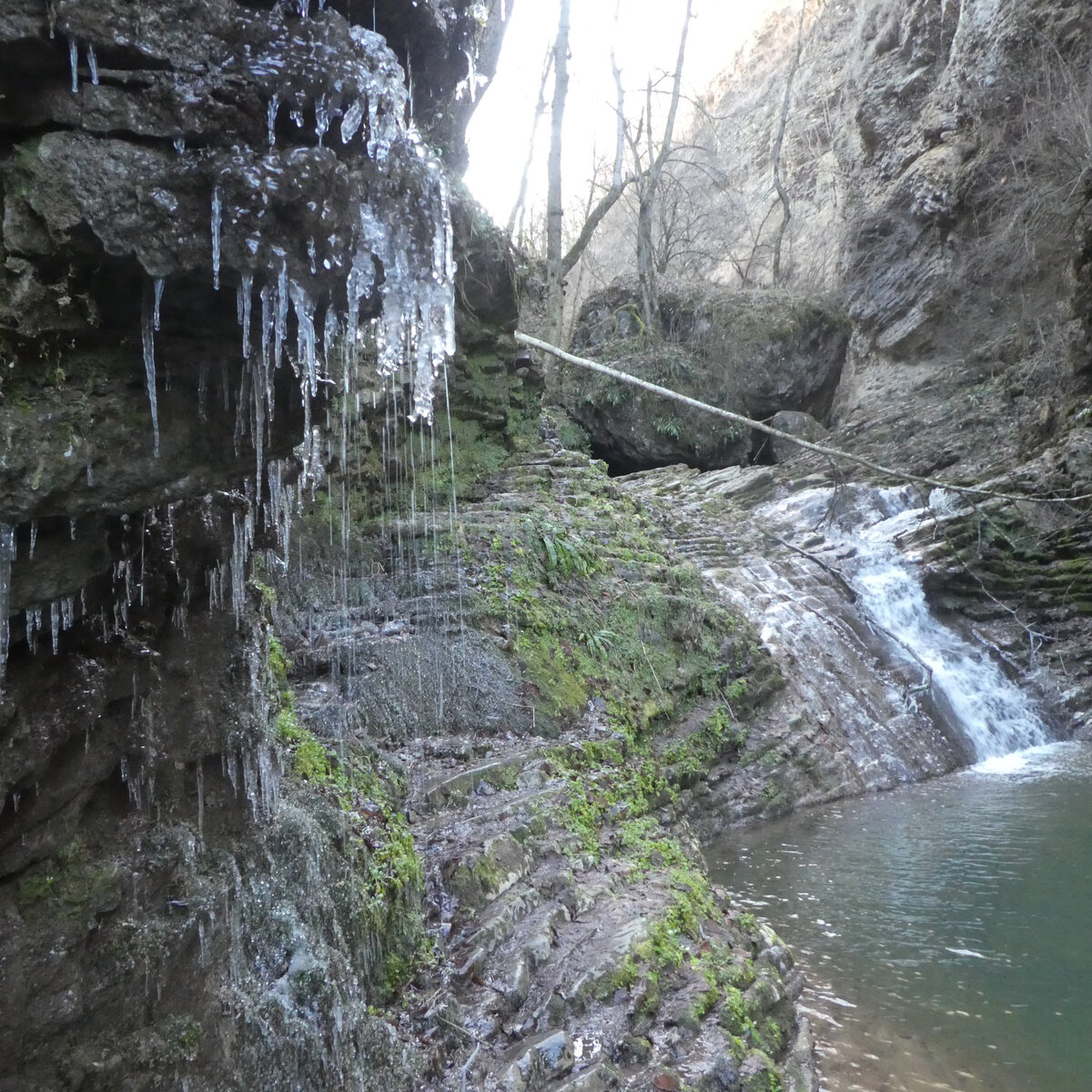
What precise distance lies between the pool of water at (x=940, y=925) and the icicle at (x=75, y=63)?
193 inches

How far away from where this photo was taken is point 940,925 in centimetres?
577

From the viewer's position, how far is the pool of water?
4.27 m

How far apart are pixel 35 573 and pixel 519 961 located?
2731 mm

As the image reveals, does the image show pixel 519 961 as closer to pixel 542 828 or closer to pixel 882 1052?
pixel 542 828

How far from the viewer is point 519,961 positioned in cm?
398

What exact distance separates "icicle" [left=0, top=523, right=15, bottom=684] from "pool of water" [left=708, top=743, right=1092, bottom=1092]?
4023 mm

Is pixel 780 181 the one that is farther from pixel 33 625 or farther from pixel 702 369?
pixel 33 625

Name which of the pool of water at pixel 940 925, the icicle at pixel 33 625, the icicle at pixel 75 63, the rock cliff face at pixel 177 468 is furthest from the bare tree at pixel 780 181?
the icicle at pixel 33 625

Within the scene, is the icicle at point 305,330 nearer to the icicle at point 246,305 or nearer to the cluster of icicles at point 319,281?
the cluster of icicles at point 319,281

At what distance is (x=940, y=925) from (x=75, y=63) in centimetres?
650

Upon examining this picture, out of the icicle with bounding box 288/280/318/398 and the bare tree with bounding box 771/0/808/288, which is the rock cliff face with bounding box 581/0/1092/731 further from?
the icicle with bounding box 288/280/318/398

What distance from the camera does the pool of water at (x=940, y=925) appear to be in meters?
4.27

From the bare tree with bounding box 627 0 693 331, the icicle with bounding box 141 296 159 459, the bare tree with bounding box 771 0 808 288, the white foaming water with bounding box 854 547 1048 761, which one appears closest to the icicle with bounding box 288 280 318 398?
the icicle with bounding box 141 296 159 459

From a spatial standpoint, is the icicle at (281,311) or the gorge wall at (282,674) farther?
the icicle at (281,311)
